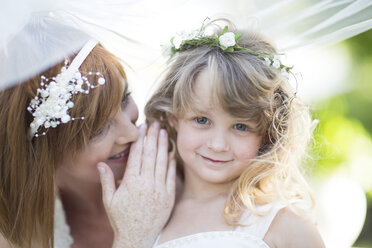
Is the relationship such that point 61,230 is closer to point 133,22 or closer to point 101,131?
point 101,131

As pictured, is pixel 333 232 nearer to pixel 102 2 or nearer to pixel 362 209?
pixel 362 209

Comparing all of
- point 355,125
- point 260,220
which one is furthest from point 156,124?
point 355,125

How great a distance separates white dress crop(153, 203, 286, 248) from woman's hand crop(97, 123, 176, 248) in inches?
6.4

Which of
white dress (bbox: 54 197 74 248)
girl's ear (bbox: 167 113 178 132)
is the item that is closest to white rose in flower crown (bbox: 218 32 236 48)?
girl's ear (bbox: 167 113 178 132)

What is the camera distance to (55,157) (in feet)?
7.62

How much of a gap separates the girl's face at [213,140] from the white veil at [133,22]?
361 mm

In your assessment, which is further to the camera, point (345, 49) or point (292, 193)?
point (345, 49)

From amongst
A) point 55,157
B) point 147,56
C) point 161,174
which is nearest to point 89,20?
point 147,56

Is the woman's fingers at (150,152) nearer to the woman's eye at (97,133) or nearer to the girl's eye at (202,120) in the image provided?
the woman's eye at (97,133)

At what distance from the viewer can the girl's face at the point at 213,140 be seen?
208 centimetres

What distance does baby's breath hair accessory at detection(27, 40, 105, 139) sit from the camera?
2.16m

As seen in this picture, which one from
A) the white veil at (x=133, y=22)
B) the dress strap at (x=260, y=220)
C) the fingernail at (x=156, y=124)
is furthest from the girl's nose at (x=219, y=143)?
the white veil at (x=133, y=22)

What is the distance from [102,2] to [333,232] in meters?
2.84

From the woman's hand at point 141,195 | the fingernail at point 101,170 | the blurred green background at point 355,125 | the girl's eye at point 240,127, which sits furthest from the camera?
the blurred green background at point 355,125
